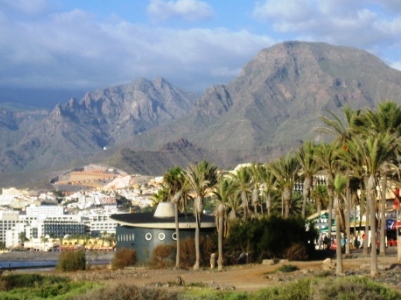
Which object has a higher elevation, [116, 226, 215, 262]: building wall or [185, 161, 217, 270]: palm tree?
[185, 161, 217, 270]: palm tree

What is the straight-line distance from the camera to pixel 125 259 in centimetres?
7850

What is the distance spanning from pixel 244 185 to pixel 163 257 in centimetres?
911

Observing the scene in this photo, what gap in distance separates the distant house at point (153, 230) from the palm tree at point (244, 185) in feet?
9.63

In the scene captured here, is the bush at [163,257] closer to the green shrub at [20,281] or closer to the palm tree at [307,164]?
the palm tree at [307,164]

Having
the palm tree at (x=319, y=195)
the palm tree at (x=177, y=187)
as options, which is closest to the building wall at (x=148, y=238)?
the palm tree at (x=177, y=187)

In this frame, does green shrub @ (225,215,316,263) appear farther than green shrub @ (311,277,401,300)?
Yes

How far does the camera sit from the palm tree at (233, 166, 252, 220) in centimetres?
7884

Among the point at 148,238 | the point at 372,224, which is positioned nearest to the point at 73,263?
the point at 148,238

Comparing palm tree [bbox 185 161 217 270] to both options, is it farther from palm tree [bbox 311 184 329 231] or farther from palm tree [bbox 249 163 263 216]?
palm tree [bbox 311 184 329 231]

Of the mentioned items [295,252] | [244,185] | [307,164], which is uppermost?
[307,164]

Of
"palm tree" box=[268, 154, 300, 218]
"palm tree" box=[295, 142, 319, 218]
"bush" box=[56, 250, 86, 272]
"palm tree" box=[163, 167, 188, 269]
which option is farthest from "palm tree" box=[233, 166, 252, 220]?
"bush" box=[56, 250, 86, 272]

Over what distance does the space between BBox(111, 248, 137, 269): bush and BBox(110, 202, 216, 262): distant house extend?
0.49 meters

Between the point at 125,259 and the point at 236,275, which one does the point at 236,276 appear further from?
the point at 125,259

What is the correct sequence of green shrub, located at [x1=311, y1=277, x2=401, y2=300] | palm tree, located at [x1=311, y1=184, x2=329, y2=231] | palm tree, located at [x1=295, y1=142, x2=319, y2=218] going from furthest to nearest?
1. palm tree, located at [x1=311, y1=184, x2=329, y2=231]
2. palm tree, located at [x1=295, y1=142, x2=319, y2=218]
3. green shrub, located at [x1=311, y1=277, x2=401, y2=300]
